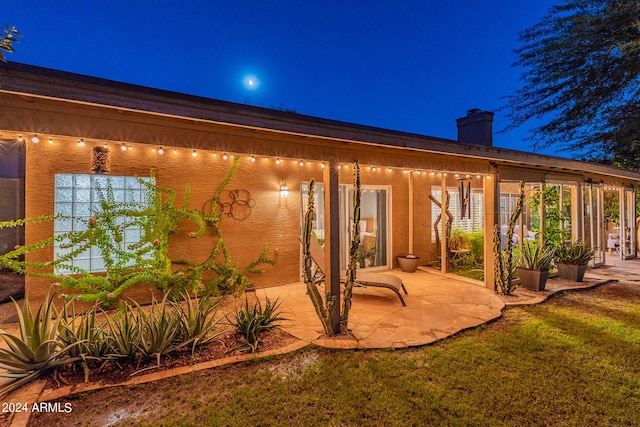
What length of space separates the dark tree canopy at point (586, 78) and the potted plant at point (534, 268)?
5330mm

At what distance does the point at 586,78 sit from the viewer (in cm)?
897

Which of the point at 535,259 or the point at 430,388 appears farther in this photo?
the point at 535,259

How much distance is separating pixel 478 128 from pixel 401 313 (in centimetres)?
733

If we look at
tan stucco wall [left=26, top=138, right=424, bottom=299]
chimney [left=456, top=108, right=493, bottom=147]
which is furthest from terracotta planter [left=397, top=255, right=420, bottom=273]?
chimney [left=456, top=108, right=493, bottom=147]

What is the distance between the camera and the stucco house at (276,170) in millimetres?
2959

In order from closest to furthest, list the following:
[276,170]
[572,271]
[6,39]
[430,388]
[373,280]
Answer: [6,39]
[430,388]
[373,280]
[276,170]
[572,271]

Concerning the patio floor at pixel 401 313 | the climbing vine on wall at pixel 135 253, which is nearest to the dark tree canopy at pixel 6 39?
the climbing vine on wall at pixel 135 253

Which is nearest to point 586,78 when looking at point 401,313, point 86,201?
point 401,313

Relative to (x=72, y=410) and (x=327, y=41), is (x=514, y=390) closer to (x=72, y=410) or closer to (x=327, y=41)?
(x=72, y=410)

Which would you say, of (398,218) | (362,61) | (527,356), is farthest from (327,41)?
(527,356)

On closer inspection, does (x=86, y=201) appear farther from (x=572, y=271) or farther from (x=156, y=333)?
(x=572, y=271)

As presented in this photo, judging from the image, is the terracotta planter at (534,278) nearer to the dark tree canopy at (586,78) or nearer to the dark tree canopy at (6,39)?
the dark tree canopy at (586,78)

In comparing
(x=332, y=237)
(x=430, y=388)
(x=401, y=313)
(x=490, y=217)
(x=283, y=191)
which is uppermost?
(x=283, y=191)

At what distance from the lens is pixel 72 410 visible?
2545 mm
